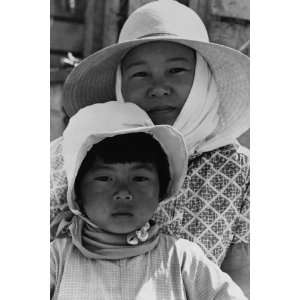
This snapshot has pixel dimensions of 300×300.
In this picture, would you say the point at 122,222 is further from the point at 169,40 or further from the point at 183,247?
the point at 169,40

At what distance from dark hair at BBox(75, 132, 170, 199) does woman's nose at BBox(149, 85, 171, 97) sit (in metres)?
0.07

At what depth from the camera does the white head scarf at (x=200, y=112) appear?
110cm

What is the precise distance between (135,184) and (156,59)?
0.21 meters

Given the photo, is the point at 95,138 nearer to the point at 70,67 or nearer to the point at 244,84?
the point at 70,67

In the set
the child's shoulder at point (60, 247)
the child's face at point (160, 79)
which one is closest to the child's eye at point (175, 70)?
the child's face at point (160, 79)

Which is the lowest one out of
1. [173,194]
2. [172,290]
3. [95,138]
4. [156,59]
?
[172,290]

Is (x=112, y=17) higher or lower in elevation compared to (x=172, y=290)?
higher

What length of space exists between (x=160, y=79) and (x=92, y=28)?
0.16 meters

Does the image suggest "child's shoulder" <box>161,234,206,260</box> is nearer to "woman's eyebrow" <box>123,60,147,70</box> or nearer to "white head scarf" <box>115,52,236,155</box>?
"white head scarf" <box>115,52,236,155</box>

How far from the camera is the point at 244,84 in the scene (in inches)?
45.4

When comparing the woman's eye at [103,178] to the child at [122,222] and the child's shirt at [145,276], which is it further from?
the child's shirt at [145,276]

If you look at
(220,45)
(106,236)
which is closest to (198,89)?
(220,45)

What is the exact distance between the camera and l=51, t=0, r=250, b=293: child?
3.61 feet

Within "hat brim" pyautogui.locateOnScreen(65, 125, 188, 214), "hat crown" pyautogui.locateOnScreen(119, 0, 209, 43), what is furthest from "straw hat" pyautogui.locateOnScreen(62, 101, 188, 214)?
"hat crown" pyautogui.locateOnScreen(119, 0, 209, 43)
